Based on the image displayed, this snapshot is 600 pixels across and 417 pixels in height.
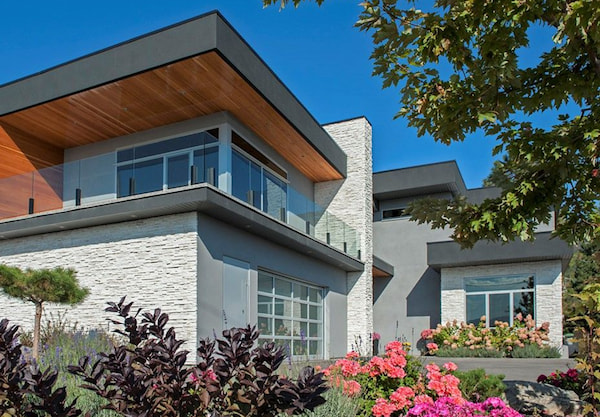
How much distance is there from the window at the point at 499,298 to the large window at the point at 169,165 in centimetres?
1303

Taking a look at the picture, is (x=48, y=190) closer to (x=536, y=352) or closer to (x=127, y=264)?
(x=127, y=264)

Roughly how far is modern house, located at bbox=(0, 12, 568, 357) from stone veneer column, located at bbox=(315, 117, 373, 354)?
2.71ft

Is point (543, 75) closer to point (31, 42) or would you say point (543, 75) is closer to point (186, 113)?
point (186, 113)

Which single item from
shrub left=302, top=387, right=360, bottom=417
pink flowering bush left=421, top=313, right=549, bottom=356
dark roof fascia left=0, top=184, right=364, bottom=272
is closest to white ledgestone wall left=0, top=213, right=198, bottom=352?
dark roof fascia left=0, top=184, right=364, bottom=272

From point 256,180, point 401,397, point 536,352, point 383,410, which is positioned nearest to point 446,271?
point 536,352

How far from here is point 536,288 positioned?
20.0m

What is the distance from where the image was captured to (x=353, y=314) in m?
19.4

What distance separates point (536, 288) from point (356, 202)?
7.06m

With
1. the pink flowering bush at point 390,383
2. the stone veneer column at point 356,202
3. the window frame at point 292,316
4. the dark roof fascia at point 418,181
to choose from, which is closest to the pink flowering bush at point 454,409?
the pink flowering bush at point 390,383

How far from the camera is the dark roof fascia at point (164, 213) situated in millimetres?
11289

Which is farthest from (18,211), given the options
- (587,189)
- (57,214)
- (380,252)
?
(380,252)

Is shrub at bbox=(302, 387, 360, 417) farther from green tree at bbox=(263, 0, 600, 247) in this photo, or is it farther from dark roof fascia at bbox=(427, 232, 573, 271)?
dark roof fascia at bbox=(427, 232, 573, 271)

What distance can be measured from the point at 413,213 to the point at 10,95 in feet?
36.5

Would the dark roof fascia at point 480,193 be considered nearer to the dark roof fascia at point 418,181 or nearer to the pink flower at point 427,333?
the dark roof fascia at point 418,181
